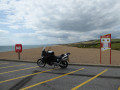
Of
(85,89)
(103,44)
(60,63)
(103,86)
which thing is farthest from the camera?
(103,44)

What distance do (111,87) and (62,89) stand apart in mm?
1847

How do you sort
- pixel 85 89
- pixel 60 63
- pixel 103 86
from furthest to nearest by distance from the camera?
pixel 60 63 → pixel 103 86 → pixel 85 89

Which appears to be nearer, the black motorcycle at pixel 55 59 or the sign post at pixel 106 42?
the black motorcycle at pixel 55 59

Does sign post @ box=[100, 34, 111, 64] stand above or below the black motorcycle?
above

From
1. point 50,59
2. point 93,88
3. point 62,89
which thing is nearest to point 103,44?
point 50,59

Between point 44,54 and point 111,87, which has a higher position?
point 44,54

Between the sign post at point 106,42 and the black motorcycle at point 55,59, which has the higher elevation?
the sign post at point 106,42

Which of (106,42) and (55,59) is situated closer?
(55,59)

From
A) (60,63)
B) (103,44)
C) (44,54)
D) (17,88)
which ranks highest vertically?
(103,44)

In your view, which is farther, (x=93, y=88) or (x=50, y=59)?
(x=50, y=59)

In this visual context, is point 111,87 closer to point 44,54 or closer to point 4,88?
point 4,88

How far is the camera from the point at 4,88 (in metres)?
3.46

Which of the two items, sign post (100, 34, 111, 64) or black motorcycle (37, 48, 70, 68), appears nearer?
black motorcycle (37, 48, 70, 68)

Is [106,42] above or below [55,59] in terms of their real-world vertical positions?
above
